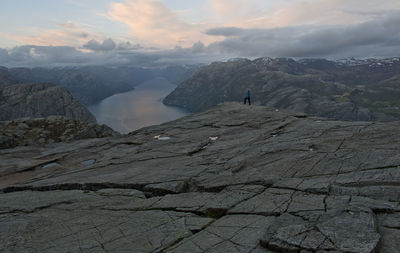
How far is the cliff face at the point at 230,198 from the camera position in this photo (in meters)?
10.3

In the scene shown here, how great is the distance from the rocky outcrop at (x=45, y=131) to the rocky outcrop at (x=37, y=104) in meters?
128

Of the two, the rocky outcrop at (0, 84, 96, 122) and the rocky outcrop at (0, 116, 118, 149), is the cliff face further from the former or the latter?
the rocky outcrop at (0, 84, 96, 122)

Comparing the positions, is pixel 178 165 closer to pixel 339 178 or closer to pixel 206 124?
pixel 339 178

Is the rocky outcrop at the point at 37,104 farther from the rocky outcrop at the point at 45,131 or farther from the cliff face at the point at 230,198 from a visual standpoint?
the cliff face at the point at 230,198

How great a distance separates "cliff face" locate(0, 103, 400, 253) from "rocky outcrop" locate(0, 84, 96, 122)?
164675 millimetres

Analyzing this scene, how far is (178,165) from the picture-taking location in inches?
909

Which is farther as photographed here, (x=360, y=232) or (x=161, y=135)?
(x=161, y=135)

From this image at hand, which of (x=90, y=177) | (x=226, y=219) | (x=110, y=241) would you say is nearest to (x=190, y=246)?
(x=226, y=219)

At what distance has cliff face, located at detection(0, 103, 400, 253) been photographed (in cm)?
1031

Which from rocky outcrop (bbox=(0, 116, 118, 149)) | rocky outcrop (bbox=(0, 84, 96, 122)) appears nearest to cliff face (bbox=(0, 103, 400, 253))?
rocky outcrop (bbox=(0, 116, 118, 149))

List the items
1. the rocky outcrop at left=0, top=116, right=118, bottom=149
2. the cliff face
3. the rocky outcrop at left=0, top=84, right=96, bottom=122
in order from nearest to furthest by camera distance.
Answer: the cliff face → the rocky outcrop at left=0, top=116, right=118, bottom=149 → the rocky outcrop at left=0, top=84, right=96, bottom=122

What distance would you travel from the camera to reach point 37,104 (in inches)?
7244

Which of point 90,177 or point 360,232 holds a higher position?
point 360,232

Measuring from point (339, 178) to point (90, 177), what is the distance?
19.7 m
